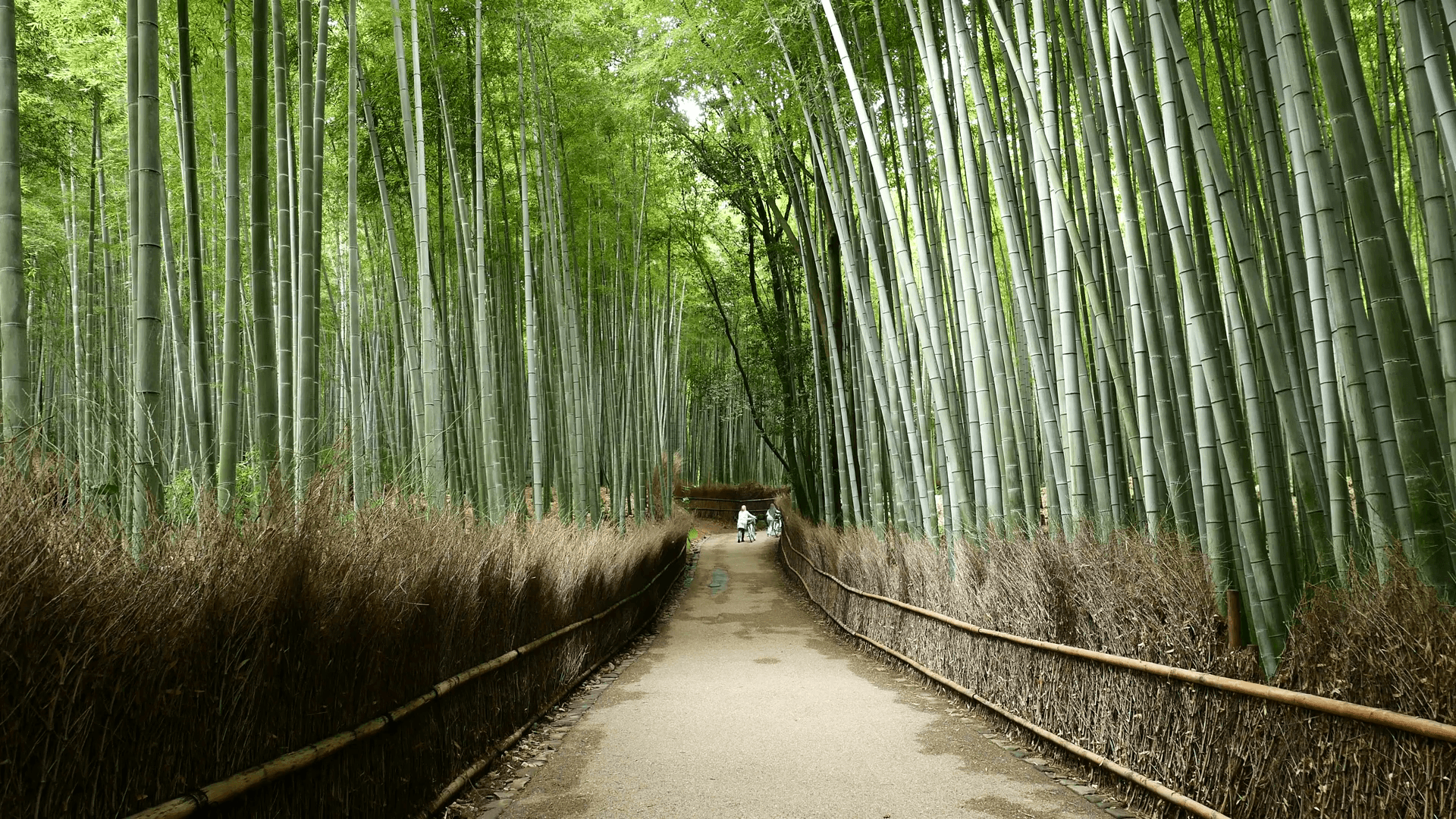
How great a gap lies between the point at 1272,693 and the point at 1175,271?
1.79 m

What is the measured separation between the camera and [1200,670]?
8.36ft

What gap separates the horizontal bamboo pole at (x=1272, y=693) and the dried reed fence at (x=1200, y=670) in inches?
1.0

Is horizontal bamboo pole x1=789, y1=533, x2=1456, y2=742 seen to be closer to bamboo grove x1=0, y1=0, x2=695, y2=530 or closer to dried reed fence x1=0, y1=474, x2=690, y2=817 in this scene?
dried reed fence x1=0, y1=474, x2=690, y2=817

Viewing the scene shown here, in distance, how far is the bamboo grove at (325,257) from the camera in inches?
114

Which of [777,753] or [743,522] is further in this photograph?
[743,522]

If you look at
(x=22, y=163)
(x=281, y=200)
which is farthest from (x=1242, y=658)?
(x=22, y=163)

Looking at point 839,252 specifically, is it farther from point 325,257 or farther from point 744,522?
point 744,522

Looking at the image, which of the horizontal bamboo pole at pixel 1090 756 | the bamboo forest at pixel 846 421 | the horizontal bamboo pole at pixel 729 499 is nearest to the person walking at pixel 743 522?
the horizontal bamboo pole at pixel 729 499

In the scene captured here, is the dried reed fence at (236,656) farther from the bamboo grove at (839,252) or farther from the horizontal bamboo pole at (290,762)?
the bamboo grove at (839,252)

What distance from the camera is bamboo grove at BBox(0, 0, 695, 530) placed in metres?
2.88

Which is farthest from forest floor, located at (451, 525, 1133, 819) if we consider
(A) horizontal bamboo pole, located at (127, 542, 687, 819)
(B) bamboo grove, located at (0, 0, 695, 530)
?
(B) bamboo grove, located at (0, 0, 695, 530)

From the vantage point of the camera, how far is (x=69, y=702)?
1.38 metres

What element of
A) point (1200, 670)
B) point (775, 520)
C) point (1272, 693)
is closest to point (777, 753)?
point (1200, 670)

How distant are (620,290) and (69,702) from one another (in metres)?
8.99
